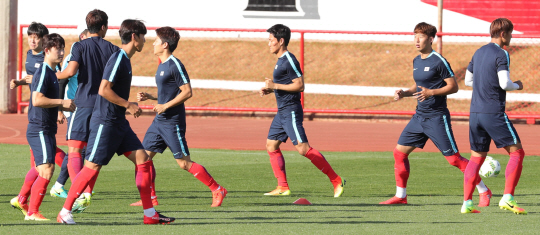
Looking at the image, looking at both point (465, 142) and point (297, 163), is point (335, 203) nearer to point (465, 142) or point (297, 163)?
point (297, 163)

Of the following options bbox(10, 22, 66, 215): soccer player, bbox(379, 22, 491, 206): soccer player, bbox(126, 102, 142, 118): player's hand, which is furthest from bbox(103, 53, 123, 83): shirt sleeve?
bbox(379, 22, 491, 206): soccer player

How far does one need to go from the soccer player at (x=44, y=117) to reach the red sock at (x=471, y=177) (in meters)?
3.95

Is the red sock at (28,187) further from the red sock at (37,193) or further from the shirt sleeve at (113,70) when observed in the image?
the shirt sleeve at (113,70)

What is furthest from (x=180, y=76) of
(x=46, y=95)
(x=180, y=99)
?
(x=46, y=95)

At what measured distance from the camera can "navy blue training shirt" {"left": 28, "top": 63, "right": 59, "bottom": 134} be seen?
758 cm

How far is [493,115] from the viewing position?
8133 millimetres

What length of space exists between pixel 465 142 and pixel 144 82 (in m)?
12.9

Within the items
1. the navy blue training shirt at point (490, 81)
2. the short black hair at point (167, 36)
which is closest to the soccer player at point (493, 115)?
the navy blue training shirt at point (490, 81)

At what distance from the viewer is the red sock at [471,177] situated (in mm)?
8188

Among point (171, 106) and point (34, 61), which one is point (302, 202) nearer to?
point (171, 106)

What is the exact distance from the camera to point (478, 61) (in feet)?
27.1

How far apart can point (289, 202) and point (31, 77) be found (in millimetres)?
3102

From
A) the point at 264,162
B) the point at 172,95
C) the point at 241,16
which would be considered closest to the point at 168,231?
the point at 172,95

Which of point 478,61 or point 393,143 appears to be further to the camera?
point 393,143
